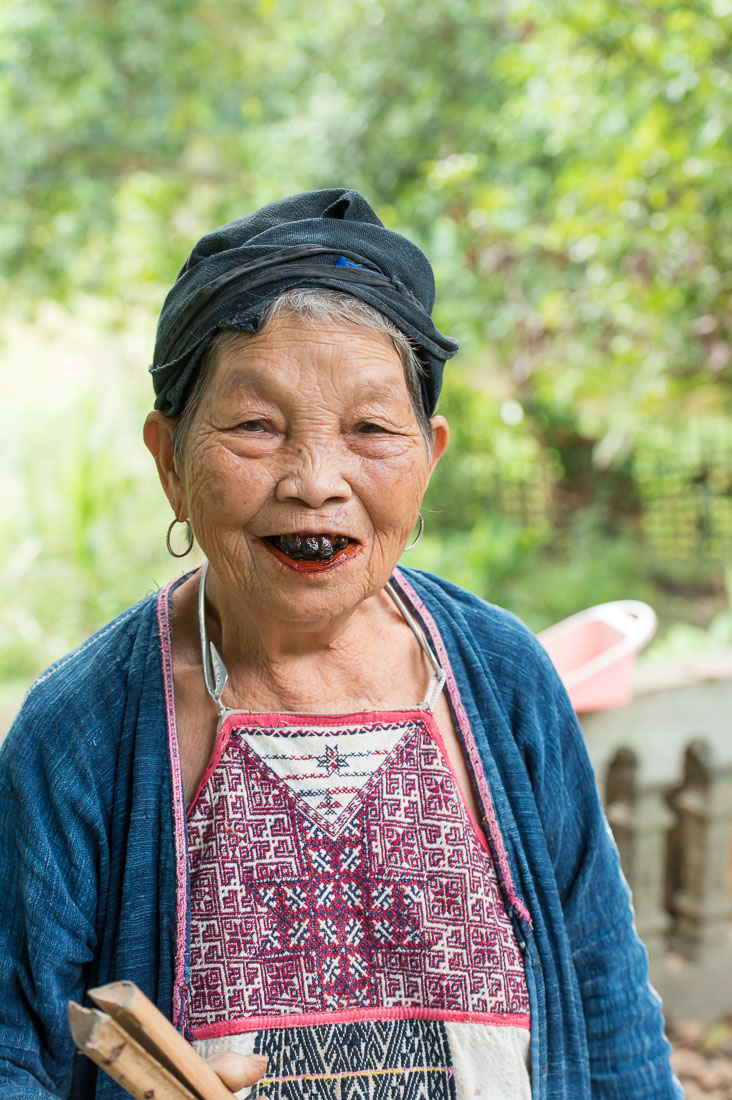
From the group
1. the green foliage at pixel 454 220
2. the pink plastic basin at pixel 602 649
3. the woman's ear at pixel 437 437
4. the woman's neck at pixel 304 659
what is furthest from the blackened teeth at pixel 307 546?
the green foliage at pixel 454 220

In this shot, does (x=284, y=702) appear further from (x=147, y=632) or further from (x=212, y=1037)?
(x=212, y=1037)

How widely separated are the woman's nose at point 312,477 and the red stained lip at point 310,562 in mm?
76

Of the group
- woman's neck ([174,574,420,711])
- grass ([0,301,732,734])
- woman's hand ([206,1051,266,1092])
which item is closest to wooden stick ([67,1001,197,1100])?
woman's hand ([206,1051,266,1092])

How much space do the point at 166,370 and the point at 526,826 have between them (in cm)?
92

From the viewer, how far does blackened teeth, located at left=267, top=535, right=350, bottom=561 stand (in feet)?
4.19

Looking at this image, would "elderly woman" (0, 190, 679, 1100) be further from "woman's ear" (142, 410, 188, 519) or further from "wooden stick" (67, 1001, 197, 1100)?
"wooden stick" (67, 1001, 197, 1100)

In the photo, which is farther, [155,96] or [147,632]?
[155,96]

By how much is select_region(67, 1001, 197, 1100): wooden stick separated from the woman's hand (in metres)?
0.17

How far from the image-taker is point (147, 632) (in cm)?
150

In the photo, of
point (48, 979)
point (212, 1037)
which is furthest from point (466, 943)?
point (48, 979)

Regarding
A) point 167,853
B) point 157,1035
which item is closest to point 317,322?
point 167,853

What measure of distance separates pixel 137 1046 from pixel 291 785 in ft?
1.56

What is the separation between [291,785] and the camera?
4.48ft

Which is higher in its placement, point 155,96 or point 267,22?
point 267,22
